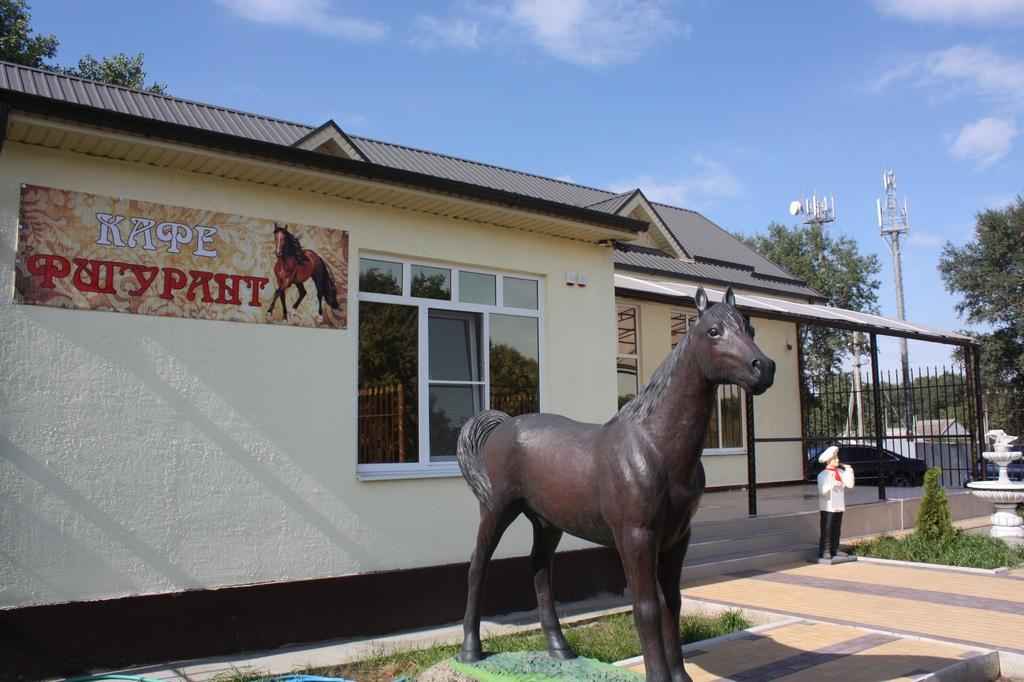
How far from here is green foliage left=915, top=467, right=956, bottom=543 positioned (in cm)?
1128

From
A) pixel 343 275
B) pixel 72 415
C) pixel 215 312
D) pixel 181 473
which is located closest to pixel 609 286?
pixel 343 275

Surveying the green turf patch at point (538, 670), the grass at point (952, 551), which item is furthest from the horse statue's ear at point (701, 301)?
the grass at point (952, 551)

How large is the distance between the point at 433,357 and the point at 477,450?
2.78 m

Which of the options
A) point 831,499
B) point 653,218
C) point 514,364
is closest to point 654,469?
point 514,364

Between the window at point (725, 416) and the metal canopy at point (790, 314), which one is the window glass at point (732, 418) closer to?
the window at point (725, 416)

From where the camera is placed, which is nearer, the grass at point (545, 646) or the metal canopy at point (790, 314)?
the grass at point (545, 646)

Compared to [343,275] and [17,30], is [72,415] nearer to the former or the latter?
[343,275]

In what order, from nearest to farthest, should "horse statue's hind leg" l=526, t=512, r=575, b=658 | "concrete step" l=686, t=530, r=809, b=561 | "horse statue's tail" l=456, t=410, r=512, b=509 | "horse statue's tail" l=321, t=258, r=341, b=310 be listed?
"horse statue's hind leg" l=526, t=512, r=575, b=658
"horse statue's tail" l=456, t=410, r=512, b=509
"horse statue's tail" l=321, t=258, r=341, b=310
"concrete step" l=686, t=530, r=809, b=561

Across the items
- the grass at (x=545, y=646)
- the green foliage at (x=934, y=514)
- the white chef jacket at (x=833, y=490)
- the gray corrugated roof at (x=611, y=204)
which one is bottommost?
the grass at (x=545, y=646)

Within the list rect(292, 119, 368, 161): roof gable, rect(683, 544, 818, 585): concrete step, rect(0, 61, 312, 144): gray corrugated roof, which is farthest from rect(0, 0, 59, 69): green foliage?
rect(683, 544, 818, 585): concrete step

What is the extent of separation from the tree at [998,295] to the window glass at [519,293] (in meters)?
26.5

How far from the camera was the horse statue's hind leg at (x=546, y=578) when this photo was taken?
4777 mm

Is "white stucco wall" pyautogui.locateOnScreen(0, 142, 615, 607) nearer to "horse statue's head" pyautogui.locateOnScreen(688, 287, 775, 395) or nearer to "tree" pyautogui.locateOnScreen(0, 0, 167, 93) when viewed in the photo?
"horse statue's head" pyautogui.locateOnScreen(688, 287, 775, 395)

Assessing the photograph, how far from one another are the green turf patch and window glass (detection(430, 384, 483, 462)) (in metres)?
3.11
